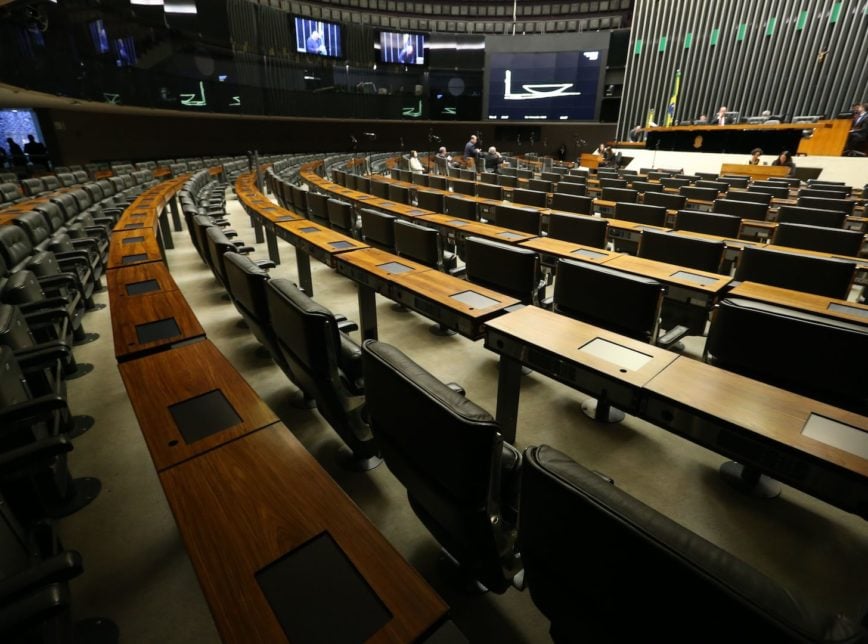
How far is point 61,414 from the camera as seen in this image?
2059 mm

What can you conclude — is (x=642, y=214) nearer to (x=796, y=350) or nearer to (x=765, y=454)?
(x=796, y=350)

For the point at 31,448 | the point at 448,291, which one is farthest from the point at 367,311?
the point at 31,448

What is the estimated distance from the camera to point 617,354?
1.69 meters

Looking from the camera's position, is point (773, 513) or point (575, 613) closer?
point (575, 613)

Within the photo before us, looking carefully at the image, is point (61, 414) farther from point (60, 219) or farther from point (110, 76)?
point (110, 76)

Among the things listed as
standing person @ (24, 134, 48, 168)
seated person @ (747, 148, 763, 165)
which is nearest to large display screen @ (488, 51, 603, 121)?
seated person @ (747, 148, 763, 165)

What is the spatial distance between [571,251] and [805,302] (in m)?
1.40

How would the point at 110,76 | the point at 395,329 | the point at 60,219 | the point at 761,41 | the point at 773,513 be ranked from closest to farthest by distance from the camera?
the point at 773,513 < the point at 395,329 < the point at 60,219 < the point at 110,76 < the point at 761,41

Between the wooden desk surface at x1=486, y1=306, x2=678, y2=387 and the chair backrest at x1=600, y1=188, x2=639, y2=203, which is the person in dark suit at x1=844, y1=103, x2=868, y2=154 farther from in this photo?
the wooden desk surface at x1=486, y1=306, x2=678, y2=387

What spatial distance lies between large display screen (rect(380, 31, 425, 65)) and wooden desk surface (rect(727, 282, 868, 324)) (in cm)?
1964

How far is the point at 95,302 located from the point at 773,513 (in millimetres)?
5420

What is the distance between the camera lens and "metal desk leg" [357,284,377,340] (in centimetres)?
316

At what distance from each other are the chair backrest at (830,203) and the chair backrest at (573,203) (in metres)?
2.57

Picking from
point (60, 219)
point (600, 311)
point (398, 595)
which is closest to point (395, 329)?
point (600, 311)
